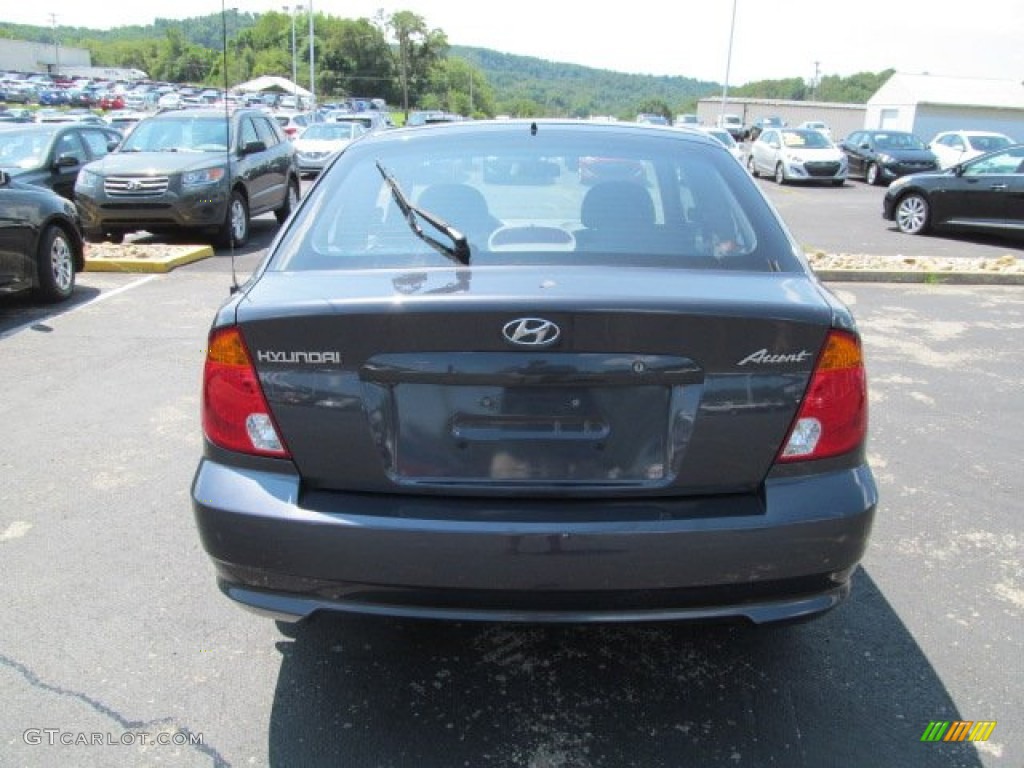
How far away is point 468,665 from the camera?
2.88 m

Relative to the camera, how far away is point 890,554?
3.63 metres

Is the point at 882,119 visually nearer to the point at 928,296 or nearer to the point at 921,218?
the point at 921,218

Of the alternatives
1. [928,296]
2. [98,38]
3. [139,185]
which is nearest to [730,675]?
[928,296]

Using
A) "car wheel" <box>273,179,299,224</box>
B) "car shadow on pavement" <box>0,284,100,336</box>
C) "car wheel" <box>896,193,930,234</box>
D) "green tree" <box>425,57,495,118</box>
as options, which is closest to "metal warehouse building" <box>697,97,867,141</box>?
"green tree" <box>425,57,495,118</box>

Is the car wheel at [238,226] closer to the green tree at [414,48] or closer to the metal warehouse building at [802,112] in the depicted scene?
the metal warehouse building at [802,112]

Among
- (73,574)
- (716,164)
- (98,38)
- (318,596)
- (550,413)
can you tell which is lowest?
(73,574)

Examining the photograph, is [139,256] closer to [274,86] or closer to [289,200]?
[289,200]

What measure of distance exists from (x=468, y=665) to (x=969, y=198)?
13.3 metres

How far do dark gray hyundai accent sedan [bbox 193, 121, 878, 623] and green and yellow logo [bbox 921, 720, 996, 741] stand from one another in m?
0.56

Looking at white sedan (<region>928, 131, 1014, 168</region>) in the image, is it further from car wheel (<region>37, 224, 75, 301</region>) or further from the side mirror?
car wheel (<region>37, 224, 75, 301</region>)

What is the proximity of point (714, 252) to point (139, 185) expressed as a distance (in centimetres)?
988

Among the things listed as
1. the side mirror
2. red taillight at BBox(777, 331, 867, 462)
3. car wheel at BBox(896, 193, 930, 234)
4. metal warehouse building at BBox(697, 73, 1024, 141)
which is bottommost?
car wheel at BBox(896, 193, 930, 234)

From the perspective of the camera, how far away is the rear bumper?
7.31ft

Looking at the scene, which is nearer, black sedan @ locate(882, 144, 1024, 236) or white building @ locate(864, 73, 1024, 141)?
black sedan @ locate(882, 144, 1024, 236)
